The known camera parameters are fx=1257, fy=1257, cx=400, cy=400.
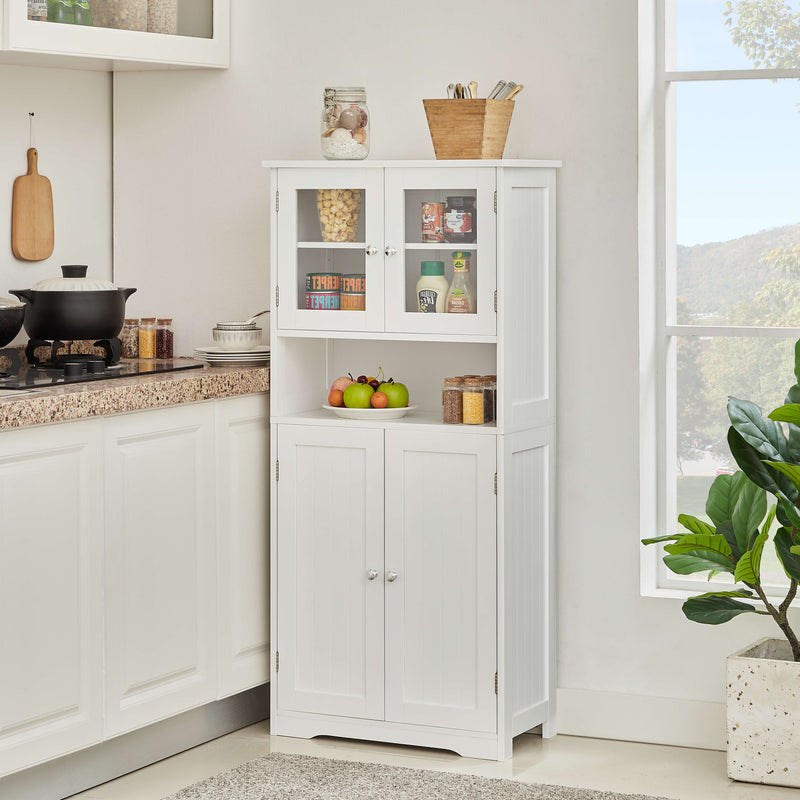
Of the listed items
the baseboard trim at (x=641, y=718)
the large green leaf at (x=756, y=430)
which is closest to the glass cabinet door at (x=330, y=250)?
the large green leaf at (x=756, y=430)

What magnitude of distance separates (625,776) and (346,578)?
2.96 ft

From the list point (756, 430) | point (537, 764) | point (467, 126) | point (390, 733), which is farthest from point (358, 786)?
point (467, 126)

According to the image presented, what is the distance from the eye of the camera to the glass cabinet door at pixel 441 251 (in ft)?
10.7

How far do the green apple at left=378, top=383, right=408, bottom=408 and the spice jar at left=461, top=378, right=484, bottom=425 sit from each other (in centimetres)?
22

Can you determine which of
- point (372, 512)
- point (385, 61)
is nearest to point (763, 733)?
point (372, 512)

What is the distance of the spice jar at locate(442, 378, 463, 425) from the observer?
338 cm

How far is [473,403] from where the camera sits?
3350 millimetres

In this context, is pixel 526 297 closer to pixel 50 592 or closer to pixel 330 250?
pixel 330 250

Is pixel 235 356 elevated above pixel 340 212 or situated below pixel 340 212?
below

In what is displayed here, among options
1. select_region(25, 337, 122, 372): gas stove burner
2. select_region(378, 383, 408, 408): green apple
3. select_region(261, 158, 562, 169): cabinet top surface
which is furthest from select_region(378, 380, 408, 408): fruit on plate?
select_region(25, 337, 122, 372): gas stove burner

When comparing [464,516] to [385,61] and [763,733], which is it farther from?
[385,61]

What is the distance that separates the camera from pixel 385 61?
12.1 feet

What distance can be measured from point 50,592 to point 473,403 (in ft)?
3.87

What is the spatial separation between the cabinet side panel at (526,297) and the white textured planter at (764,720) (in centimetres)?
86
